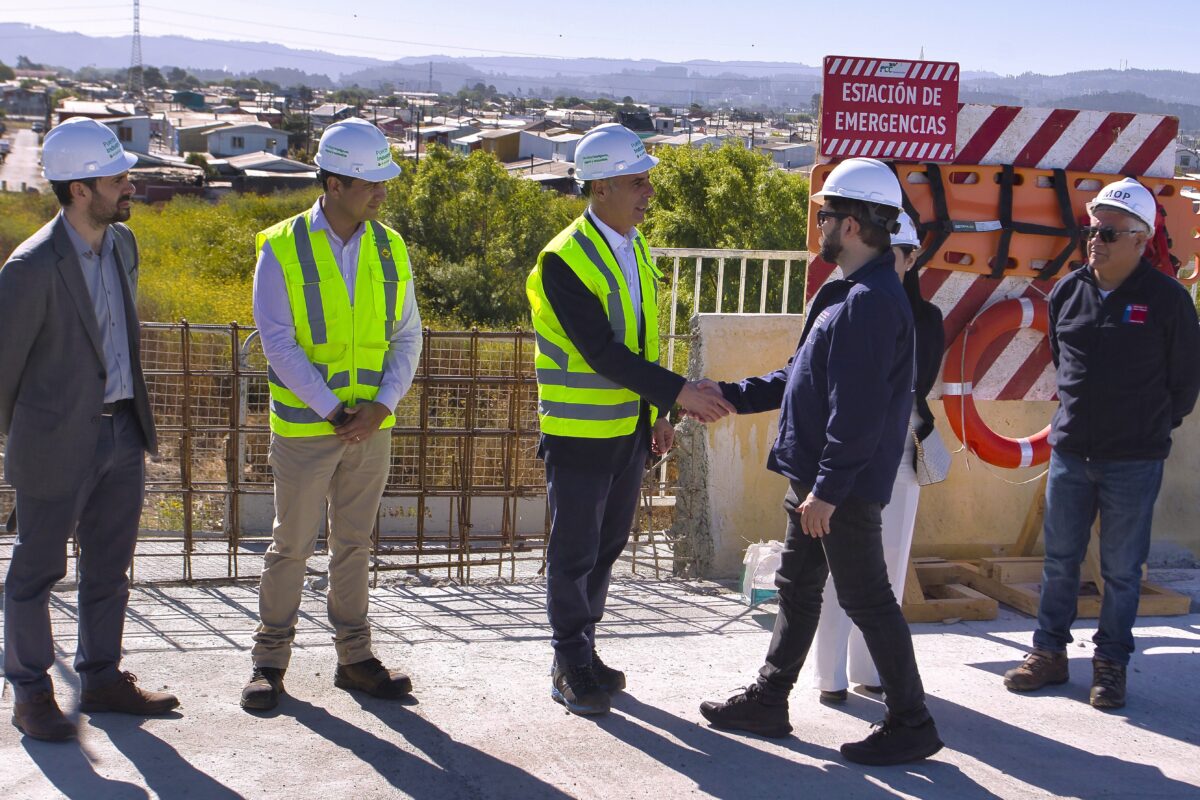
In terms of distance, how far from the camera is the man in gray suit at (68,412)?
159 inches

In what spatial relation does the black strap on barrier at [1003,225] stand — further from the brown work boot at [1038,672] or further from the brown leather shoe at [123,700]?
the brown leather shoe at [123,700]

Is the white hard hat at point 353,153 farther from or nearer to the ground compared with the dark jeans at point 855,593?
farther from the ground

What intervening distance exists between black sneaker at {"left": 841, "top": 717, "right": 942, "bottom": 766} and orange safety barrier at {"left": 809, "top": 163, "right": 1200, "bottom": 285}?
8.59 feet

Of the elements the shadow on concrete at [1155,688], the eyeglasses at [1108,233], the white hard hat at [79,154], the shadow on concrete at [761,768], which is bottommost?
the shadow on concrete at [761,768]

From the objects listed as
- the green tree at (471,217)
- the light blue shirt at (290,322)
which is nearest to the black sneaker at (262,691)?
the light blue shirt at (290,322)

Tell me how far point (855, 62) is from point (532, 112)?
530 feet

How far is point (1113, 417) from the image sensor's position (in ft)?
16.0

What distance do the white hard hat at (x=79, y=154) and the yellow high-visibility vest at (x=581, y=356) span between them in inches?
60.3

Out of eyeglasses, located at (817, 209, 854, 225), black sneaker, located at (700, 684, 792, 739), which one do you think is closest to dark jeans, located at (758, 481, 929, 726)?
black sneaker, located at (700, 684, 792, 739)

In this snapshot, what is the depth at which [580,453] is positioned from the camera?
14.9ft

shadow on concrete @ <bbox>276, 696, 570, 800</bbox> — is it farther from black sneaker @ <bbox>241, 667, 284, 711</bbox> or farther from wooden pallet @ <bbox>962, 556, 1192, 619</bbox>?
wooden pallet @ <bbox>962, 556, 1192, 619</bbox>

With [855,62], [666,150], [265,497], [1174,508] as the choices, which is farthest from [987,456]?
[666,150]

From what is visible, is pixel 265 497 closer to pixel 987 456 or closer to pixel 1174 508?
pixel 987 456

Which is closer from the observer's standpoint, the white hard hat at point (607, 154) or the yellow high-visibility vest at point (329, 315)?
the yellow high-visibility vest at point (329, 315)
